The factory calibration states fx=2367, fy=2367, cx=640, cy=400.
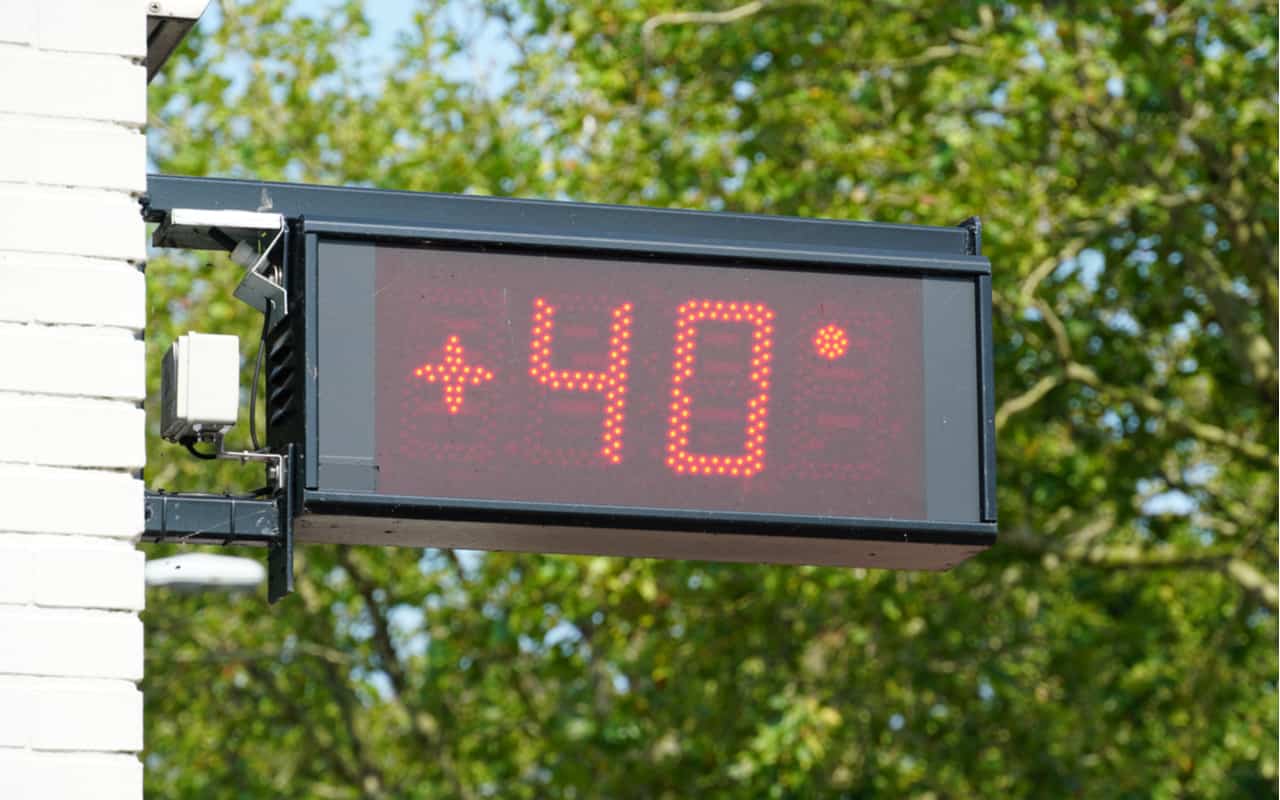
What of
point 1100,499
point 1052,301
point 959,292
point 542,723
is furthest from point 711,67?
point 959,292

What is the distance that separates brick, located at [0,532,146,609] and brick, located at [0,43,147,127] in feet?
2.46

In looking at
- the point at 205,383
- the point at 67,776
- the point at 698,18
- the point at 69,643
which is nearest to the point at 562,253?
the point at 205,383

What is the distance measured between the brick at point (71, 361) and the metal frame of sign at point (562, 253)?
0.24 metres

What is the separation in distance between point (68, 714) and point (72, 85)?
3.61 ft

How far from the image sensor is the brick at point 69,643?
3.88 m

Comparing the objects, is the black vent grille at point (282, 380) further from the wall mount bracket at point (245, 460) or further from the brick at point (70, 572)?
the brick at point (70, 572)

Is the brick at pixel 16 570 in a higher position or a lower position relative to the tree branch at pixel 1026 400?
lower

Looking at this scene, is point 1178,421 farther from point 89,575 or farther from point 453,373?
point 89,575

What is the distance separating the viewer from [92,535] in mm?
3990

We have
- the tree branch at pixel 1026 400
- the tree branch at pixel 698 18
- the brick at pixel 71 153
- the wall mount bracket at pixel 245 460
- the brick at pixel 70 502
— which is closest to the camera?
the brick at pixel 70 502

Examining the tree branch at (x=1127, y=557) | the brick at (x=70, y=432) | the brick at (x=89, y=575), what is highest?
the brick at (x=70, y=432)

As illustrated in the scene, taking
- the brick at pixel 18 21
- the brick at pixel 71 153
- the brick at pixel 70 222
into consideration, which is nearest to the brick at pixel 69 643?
the brick at pixel 70 222

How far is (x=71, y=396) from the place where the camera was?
401cm

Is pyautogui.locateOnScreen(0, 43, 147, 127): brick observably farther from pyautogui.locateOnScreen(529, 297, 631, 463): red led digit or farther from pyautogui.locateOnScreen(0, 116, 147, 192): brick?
pyautogui.locateOnScreen(529, 297, 631, 463): red led digit
